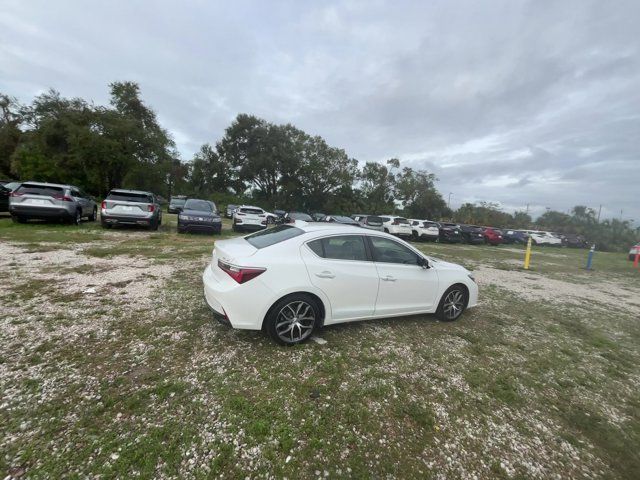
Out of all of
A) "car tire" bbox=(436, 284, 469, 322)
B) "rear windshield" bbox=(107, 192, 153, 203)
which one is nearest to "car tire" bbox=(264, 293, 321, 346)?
"car tire" bbox=(436, 284, 469, 322)

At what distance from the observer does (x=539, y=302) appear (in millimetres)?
6285

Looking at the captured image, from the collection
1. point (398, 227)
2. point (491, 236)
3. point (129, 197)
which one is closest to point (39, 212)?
point (129, 197)

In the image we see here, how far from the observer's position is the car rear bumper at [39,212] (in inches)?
363

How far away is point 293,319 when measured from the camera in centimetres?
333

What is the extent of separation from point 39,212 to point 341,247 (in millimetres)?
11335

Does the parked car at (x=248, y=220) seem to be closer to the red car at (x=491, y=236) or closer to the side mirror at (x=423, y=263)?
the side mirror at (x=423, y=263)

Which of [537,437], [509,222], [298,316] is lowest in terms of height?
[537,437]

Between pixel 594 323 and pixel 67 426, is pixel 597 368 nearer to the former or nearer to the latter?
pixel 594 323

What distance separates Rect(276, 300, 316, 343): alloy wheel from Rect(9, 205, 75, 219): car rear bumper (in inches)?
431

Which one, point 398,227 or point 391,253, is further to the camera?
point 398,227

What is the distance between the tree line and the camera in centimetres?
2252

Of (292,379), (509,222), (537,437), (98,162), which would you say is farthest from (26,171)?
(509,222)

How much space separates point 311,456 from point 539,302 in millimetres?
6512

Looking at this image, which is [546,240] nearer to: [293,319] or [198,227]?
[198,227]
